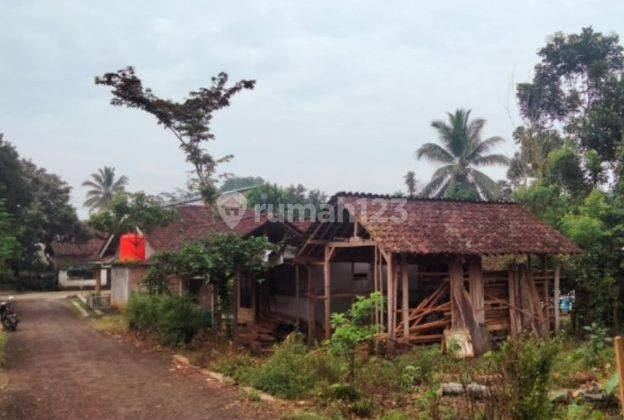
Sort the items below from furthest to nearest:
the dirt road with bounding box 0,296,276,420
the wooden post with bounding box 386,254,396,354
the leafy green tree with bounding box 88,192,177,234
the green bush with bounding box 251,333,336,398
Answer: the leafy green tree with bounding box 88,192,177,234
the wooden post with bounding box 386,254,396,354
the green bush with bounding box 251,333,336,398
the dirt road with bounding box 0,296,276,420

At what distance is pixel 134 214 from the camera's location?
19.5 meters

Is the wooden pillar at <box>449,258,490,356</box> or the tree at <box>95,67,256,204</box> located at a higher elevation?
the tree at <box>95,67,256,204</box>

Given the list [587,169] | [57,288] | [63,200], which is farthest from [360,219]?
[57,288]

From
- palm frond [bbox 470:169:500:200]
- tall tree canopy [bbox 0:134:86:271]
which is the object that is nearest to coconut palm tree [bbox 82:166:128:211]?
tall tree canopy [bbox 0:134:86:271]

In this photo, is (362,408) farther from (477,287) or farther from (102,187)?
(102,187)

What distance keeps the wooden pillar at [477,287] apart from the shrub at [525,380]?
774 centimetres

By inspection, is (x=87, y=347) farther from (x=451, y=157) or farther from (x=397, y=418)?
(x=451, y=157)

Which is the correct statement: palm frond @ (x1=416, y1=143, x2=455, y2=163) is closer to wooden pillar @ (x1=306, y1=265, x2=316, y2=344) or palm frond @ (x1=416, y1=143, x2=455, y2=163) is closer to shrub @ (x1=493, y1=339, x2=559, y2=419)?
wooden pillar @ (x1=306, y1=265, x2=316, y2=344)

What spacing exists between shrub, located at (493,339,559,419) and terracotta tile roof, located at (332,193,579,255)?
6064mm

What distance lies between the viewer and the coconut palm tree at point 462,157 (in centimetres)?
3006

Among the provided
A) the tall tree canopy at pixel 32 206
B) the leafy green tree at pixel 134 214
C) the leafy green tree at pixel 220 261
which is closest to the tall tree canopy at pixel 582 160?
the leafy green tree at pixel 220 261

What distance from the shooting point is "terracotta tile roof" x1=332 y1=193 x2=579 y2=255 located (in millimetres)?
12070

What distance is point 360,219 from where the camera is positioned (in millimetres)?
12266

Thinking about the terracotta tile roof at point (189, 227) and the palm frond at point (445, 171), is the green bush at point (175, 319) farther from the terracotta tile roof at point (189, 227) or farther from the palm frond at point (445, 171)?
the palm frond at point (445, 171)
